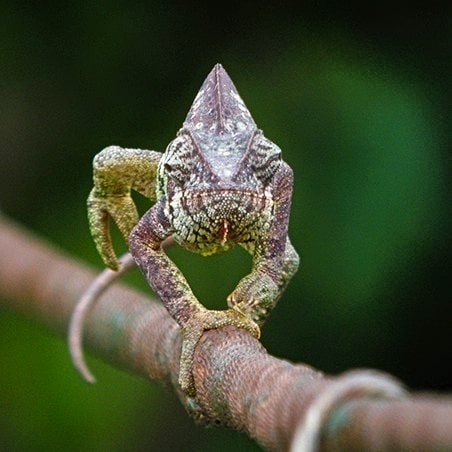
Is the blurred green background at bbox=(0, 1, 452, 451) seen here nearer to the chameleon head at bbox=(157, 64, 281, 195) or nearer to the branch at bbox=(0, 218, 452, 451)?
the branch at bbox=(0, 218, 452, 451)

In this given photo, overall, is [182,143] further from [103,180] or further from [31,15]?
[31,15]

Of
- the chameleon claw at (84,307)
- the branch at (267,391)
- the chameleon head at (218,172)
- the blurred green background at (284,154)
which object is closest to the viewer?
the branch at (267,391)

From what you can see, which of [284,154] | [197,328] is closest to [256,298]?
[197,328]

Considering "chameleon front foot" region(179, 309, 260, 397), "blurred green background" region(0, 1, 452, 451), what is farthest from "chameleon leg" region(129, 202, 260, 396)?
"blurred green background" region(0, 1, 452, 451)

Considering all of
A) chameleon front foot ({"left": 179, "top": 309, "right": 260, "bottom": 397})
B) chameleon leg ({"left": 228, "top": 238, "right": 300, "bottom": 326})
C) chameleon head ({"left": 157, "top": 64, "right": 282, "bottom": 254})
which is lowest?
chameleon front foot ({"left": 179, "top": 309, "right": 260, "bottom": 397})

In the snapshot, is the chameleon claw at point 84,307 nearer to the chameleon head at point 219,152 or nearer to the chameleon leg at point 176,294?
the chameleon leg at point 176,294

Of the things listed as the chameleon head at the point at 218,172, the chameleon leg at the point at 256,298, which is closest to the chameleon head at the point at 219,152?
the chameleon head at the point at 218,172
